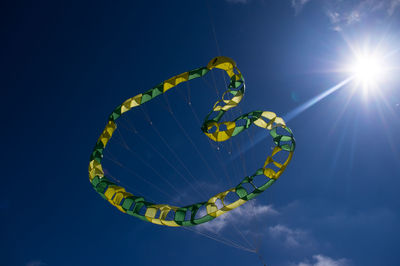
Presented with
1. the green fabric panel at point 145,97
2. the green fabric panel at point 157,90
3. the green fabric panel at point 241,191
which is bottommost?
the green fabric panel at point 241,191

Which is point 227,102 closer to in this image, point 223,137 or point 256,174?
point 223,137

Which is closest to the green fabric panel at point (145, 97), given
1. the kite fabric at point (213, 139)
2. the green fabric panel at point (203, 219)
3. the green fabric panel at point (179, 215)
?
the kite fabric at point (213, 139)

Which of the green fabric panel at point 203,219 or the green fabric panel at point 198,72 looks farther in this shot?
the green fabric panel at point 198,72

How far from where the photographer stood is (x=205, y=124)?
14805 millimetres

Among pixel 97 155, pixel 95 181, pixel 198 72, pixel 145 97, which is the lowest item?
pixel 95 181

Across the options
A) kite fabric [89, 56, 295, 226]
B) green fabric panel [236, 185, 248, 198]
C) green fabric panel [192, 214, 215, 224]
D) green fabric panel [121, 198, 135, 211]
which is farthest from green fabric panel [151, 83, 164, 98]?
green fabric panel [192, 214, 215, 224]

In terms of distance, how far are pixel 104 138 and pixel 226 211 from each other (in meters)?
9.70

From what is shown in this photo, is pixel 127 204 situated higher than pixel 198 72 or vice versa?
pixel 198 72

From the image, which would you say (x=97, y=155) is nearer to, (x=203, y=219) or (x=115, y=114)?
(x=115, y=114)

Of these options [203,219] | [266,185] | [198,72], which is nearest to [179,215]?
[203,219]

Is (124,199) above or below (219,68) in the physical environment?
below

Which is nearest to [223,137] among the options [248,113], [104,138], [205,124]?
[205,124]

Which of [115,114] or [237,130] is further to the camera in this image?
[115,114]

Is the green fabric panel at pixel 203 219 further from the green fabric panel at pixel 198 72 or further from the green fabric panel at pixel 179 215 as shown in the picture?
the green fabric panel at pixel 198 72
